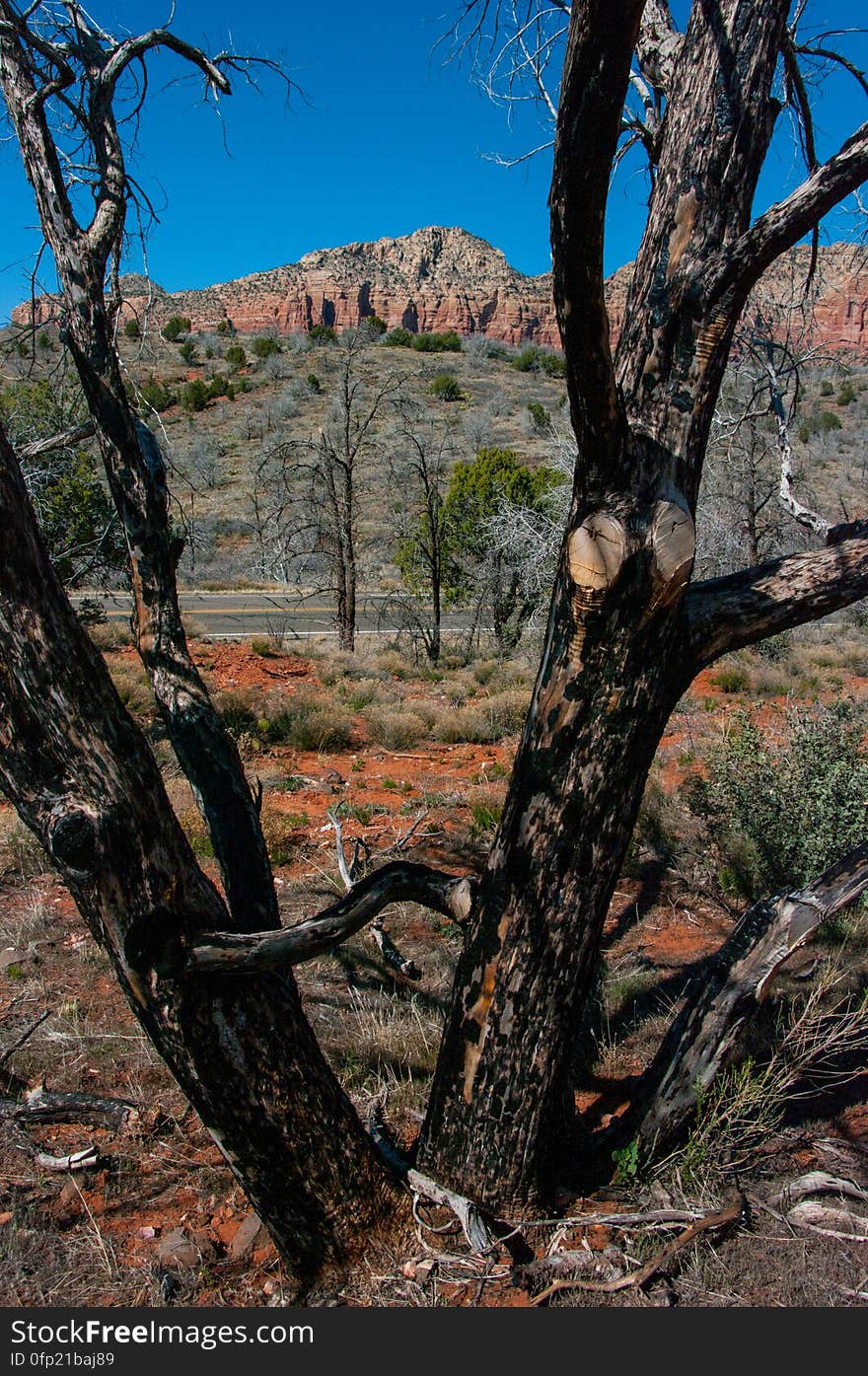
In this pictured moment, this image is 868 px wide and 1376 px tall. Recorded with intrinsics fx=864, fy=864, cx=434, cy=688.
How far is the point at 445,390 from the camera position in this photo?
4622cm

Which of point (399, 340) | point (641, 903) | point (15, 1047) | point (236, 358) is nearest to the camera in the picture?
point (15, 1047)

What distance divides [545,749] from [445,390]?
46.6 metres

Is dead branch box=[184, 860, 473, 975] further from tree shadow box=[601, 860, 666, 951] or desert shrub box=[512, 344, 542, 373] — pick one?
desert shrub box=[512, 344, 542, 373]

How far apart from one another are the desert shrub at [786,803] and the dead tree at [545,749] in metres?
3.31

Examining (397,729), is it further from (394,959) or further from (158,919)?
(158,919)

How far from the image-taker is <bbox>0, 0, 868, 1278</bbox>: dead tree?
213cm

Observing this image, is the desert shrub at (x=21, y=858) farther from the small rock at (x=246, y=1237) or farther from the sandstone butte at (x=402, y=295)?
the sandstone butte at (x=402, y=295)

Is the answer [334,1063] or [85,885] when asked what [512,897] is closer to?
[85,885]

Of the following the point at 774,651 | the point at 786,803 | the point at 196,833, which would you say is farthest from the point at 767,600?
the point at 774,651

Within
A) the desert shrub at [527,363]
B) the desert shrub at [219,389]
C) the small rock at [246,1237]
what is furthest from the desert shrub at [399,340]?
the small rock at [246,1237]

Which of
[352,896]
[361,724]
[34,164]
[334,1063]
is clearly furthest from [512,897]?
[361,724]

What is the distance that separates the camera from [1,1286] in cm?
273

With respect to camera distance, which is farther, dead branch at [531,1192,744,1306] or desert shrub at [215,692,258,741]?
desert shrub at [215,692,258,741]

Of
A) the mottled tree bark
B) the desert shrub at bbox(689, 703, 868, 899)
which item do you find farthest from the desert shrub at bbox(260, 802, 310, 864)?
the mottled tree bark
